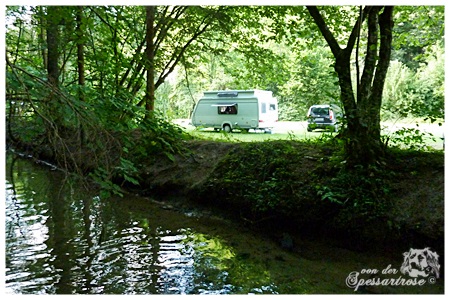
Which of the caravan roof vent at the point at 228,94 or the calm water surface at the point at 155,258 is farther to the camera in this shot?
the caravan roof vent at the point at 228,94

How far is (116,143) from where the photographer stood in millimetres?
5188

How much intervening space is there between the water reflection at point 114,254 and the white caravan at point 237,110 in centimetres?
1337

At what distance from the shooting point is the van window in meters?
21.7

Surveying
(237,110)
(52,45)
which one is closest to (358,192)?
(52,45)

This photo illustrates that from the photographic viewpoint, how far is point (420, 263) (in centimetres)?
495

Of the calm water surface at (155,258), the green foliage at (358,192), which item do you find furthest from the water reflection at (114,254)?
the green foliage at (358,192)

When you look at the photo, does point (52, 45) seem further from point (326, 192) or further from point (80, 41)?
point (326, 192)

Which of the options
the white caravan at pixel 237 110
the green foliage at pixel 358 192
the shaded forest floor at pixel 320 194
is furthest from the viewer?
the white caravan at pixel 237 110

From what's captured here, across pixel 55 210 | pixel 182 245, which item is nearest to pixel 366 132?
pixel 182 245

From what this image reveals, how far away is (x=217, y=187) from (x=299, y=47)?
217 inches

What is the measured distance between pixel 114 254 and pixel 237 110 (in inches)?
646

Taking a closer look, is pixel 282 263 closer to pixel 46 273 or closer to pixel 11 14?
pixel 46 273

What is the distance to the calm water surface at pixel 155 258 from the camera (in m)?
4.78

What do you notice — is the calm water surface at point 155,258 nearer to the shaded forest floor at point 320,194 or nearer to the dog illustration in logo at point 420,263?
the dog illustration in logo at point 420,263
